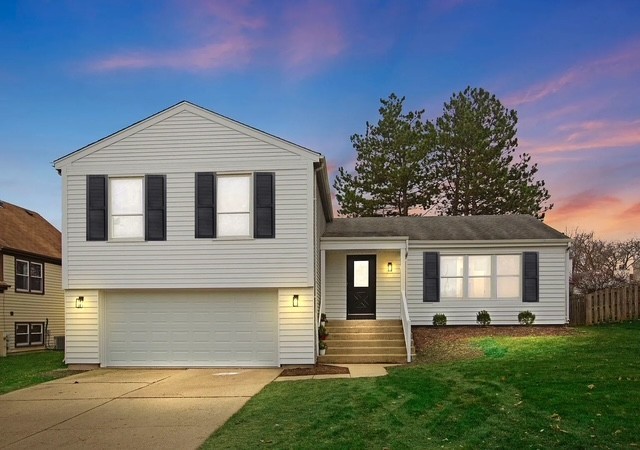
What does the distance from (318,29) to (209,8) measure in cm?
341

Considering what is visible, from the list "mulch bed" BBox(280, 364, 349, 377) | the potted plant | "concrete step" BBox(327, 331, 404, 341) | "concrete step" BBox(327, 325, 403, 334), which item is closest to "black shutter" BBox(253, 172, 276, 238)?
the potted plant

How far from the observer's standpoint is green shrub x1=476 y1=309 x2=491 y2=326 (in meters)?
16.1

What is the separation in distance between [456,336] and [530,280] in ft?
11.4

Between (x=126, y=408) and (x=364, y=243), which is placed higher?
(x=364, y=243)

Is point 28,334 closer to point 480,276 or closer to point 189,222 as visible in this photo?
point 189,222

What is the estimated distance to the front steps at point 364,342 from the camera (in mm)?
12859

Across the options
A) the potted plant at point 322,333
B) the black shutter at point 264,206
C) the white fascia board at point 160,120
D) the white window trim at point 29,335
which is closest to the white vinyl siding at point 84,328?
the white fascia board at point 160,120

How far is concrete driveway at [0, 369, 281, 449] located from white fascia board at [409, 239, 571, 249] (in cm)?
689

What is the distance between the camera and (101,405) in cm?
852

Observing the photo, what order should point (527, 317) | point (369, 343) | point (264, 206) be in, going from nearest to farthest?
point (264, 206), point (369, 343), point (527, 317)

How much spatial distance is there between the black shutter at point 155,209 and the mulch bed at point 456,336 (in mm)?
7267

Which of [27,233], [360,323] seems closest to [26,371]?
[360,323]

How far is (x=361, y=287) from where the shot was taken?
16.2 m

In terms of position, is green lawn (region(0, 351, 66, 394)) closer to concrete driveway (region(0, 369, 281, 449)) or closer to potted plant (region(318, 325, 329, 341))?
concrete driveway (region(0, 369, 281, 449))
